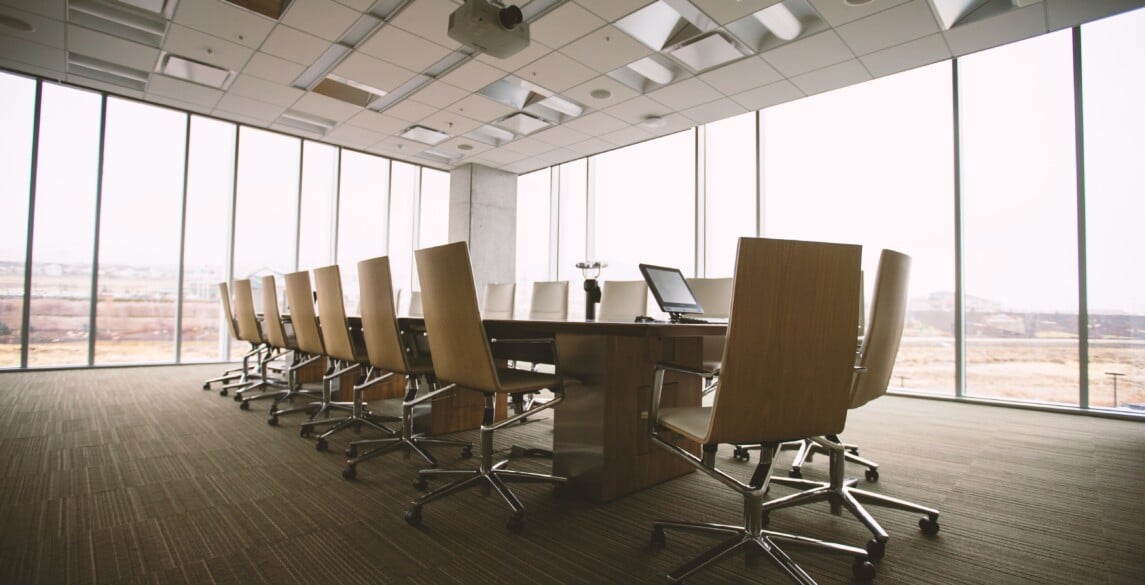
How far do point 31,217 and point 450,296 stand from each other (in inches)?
286

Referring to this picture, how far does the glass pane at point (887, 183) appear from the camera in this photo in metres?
5.26

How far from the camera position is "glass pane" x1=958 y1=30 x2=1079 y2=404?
15.2 feet

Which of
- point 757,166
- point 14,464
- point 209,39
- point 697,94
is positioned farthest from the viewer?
point 757,166

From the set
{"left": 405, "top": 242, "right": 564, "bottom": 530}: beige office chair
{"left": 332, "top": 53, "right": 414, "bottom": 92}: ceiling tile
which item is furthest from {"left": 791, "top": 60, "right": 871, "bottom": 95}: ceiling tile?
{"left": 405, "top": 242, "right": 564, "bottom": 530}: beige office chair

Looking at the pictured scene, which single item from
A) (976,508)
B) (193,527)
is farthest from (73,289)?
(976,508)

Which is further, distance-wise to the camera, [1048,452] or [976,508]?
[1048,452]

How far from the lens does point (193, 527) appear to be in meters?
1.95

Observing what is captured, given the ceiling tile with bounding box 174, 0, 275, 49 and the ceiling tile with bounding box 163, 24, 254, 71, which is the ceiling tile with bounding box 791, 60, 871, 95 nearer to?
the ceiling tile with bounding box 174, 0, 275, 49

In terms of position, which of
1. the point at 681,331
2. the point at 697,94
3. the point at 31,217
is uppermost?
the point at 697,94

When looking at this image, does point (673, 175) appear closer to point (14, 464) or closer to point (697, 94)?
point (697, 94)

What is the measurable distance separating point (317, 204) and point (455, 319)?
7.01 meters

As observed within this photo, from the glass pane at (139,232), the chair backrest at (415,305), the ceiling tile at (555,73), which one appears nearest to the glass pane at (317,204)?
the glass pane at (139,232)

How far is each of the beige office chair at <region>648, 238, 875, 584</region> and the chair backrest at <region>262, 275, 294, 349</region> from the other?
12.4ft

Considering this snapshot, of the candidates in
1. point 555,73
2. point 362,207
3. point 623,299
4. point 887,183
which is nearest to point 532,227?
point 362,207
